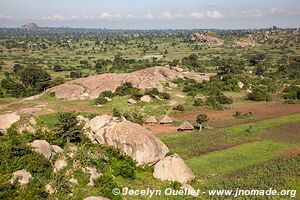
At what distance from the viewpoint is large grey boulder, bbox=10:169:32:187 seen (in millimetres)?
26922

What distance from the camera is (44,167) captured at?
28.9 metres

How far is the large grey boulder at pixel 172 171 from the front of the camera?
33.0m

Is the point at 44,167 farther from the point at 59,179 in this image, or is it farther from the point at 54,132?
the point at 54,132

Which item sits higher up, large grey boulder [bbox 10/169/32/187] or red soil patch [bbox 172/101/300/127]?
large grey boulder [bbox 10/169/32/187]

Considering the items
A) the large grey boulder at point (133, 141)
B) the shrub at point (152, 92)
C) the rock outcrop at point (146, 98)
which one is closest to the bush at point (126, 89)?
the shrub at point (152, 92)

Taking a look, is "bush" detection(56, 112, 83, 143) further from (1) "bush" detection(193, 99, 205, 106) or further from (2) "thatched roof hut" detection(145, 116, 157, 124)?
(1) "bush" detection(193, 99, 205, 106)

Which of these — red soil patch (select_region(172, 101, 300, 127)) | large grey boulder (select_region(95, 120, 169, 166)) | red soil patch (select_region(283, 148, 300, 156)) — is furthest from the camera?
red soil patch (select_region(172, 101, 300, 127))

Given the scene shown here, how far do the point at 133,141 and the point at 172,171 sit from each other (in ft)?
14.5

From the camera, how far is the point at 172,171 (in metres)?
33.2

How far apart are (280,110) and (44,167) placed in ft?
151

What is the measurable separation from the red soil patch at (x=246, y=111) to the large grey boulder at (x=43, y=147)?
95.9ft

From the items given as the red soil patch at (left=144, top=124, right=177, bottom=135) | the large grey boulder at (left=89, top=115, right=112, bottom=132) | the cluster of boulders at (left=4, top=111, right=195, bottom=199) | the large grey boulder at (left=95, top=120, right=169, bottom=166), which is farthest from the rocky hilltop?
the large grey boulder at (left=95, top=120, right=169, bottom=166)

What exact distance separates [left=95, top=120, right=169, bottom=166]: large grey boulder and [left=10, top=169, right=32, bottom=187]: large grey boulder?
9185mm

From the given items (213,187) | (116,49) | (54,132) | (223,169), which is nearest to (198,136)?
(223,169)
